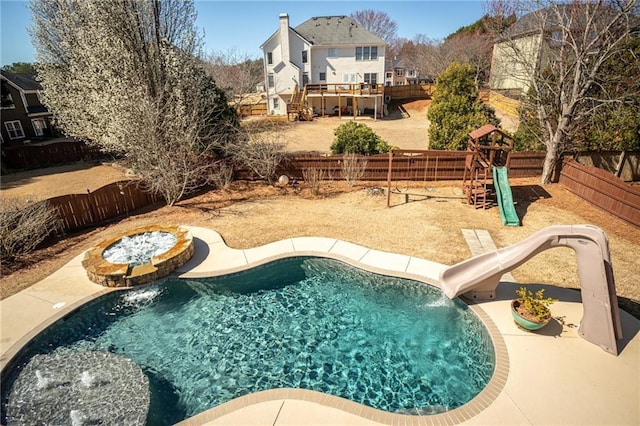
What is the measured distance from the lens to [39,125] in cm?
3238

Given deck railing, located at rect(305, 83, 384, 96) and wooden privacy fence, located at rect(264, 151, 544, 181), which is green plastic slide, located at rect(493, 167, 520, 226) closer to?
wooden privacy fence, located at rect(264, 151, 544, 181)

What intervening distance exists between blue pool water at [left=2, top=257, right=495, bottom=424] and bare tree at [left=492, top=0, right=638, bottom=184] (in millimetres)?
11774

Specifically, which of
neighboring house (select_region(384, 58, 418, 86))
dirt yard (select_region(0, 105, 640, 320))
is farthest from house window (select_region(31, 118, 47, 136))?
neighboring house (select_region(384, 58, 418, 86))

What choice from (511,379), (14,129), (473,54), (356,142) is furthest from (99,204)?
(473,54)

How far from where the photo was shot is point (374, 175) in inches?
730

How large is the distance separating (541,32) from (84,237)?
2090 cm

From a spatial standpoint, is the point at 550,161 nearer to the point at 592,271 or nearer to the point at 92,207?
the point at 592,271

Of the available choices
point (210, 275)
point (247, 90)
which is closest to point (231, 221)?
point (210, 275)

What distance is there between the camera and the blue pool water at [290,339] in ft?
23.1

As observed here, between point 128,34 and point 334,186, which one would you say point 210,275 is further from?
point 128,34

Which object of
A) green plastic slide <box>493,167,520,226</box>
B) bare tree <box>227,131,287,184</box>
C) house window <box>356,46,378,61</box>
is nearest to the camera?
green plastic slide <box>493,167,520,226</box>

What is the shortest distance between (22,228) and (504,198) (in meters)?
17.9

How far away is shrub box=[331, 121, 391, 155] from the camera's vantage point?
18781 millimetres

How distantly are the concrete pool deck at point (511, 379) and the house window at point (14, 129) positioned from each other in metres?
29.0
